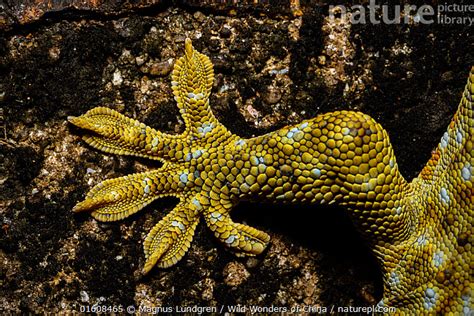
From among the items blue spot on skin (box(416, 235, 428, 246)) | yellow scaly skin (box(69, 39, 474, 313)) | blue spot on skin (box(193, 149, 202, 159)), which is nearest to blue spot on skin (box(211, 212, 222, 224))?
yellow scaly skin (box(69, 39, 474, 313))

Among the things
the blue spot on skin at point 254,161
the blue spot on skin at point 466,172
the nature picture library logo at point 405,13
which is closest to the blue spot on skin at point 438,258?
the blue spot on skin at point 466,172

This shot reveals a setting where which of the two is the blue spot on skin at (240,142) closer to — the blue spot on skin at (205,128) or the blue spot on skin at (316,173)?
the blue spot on skin at (205,128)

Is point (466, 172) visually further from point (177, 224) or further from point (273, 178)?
point (177, 224)

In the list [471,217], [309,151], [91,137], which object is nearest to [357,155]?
[309,151]

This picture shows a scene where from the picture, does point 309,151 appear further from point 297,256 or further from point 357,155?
point 297,256

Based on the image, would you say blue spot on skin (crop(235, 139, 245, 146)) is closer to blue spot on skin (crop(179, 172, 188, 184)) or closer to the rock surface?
the rock surface

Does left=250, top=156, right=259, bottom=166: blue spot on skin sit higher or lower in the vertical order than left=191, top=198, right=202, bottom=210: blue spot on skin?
higher
